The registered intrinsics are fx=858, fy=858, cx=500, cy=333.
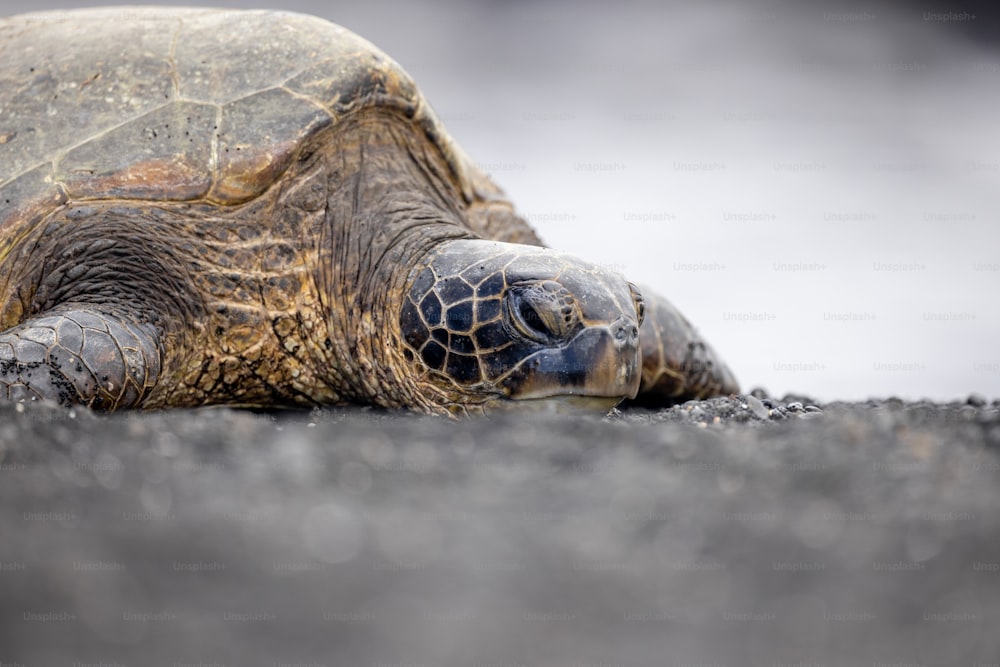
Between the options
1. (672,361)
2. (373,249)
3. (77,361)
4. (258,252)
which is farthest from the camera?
(672,361)

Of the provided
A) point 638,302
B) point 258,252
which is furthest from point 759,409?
point 258,252

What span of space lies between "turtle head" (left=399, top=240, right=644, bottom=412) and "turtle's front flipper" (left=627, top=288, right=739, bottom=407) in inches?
43.2

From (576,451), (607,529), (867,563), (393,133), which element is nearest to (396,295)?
(393,133)

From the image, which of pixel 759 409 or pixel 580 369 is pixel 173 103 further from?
pixel 759 409

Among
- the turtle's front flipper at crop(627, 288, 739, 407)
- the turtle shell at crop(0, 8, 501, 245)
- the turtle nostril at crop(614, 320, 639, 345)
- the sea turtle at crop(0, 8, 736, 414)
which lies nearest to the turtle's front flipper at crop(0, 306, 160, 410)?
the sea turtle at crop(0, 8, 736, 414)

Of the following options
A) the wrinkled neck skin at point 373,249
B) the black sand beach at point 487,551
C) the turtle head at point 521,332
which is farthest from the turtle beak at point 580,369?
the black sand beach at point 487,551

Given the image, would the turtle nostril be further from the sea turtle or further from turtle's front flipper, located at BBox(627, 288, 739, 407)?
turtle's front flipper, located at BBox(627, 288, 739, 407)

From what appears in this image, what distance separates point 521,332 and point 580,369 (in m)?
0.26

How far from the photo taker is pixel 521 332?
3121mm

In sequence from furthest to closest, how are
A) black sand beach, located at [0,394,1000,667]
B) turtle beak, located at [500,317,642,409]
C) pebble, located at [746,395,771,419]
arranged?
1. pebble, located at [746,395,771,419]
2. turtle beak, located at [500,317,642,409]
3. black sand beach, located at [0,394,1000,667]

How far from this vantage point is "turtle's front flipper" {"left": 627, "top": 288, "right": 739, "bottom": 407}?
14.8ft

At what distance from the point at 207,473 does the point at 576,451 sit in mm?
814

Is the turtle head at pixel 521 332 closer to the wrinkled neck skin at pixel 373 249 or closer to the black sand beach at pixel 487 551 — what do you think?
the wrinkled neck skin at pixel 373 249

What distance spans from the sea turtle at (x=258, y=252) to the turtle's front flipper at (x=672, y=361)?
0.97 meters
